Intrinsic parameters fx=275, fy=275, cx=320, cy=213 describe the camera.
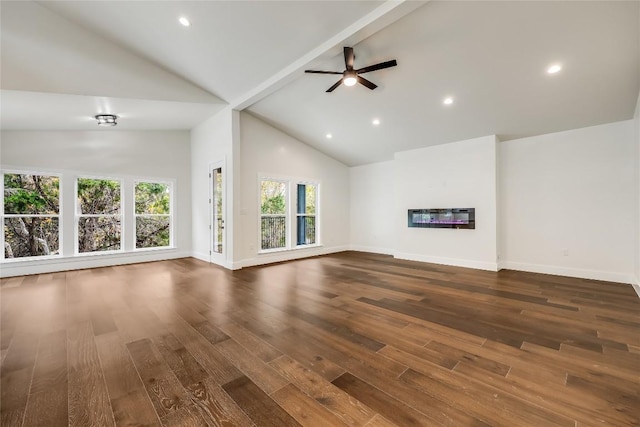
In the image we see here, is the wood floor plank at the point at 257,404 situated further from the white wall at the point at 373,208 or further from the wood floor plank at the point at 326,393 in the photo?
the white wall at the point at 373,208

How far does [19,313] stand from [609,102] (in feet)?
28.0

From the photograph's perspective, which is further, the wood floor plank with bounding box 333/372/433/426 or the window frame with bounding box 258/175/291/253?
the window frame with bounding box 258/175/291/253

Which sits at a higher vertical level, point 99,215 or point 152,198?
point 152,198

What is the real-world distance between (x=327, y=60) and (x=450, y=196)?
3933 mm

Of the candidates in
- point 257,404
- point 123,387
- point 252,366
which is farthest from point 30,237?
point 257,404

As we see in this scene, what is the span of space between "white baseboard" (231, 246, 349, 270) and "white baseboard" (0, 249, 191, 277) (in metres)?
2.34

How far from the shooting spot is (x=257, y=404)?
66.4 inches

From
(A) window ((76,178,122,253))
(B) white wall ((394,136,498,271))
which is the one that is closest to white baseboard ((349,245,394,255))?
(B) white wall ((394,136,498,271))

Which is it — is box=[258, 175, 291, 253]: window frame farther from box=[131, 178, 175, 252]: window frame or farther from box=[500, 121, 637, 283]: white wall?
box=[500, 121, 637, 283]: white wall

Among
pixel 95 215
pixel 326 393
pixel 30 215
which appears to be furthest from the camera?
pixel 95 215

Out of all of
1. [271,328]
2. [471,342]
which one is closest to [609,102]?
[471,342]

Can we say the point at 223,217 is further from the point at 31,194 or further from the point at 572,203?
the point at 572,203

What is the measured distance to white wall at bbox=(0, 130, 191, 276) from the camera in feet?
17.1

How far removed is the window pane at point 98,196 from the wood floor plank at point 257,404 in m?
6.17
